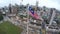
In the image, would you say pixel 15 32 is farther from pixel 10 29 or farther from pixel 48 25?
pixel 48 25

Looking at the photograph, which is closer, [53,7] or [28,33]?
[28,33]

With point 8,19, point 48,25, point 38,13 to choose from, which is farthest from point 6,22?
point 48,25

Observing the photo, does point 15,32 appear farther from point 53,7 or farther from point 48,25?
point 53,7

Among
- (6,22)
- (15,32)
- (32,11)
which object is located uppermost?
(32,11)

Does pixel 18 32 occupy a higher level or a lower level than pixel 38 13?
lower

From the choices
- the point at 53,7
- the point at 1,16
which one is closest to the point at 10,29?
the point at 1,16

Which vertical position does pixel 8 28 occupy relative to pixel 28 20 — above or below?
below
